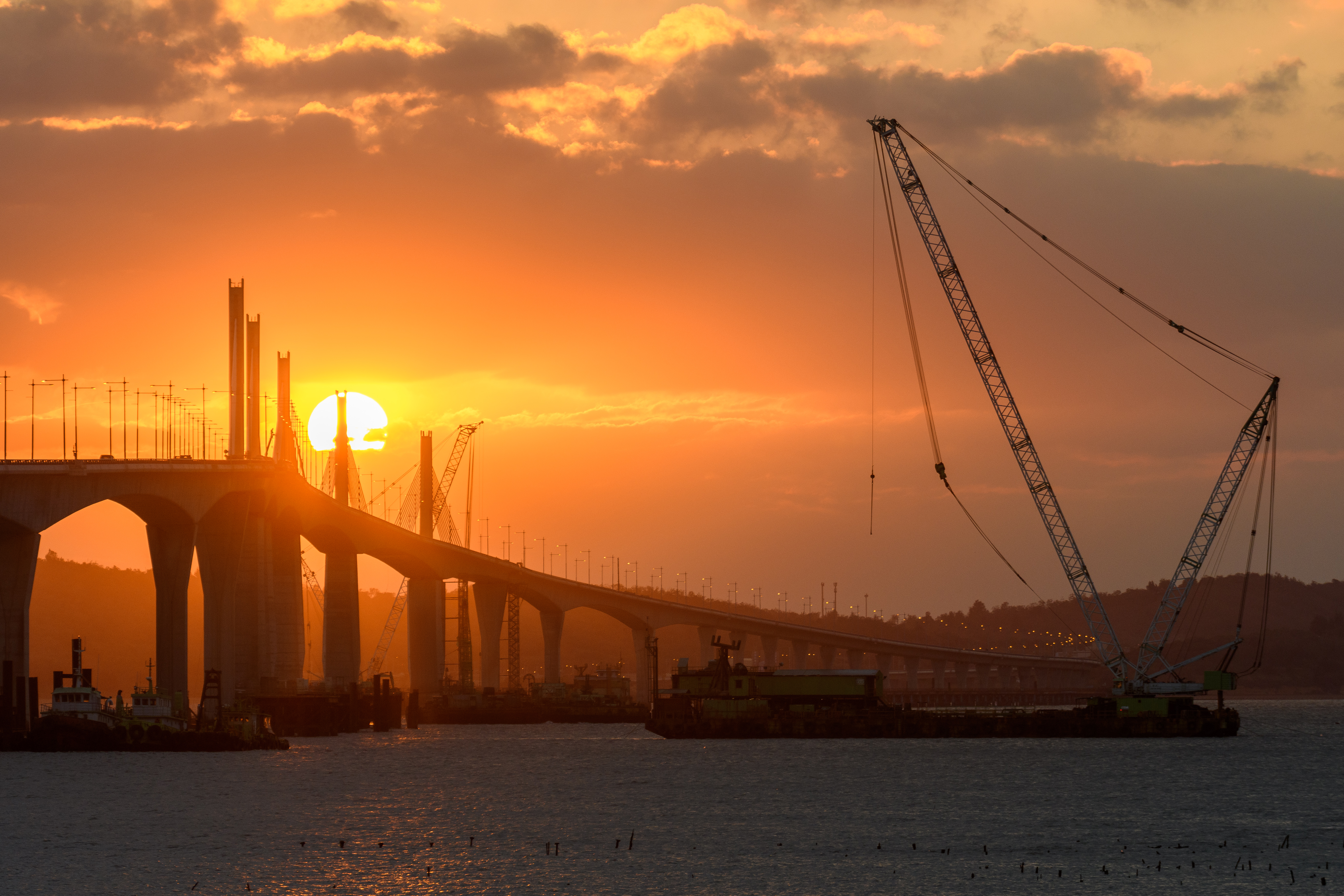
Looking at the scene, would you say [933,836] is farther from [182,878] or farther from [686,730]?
[686,730]

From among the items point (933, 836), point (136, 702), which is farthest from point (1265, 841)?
point (136, 702)

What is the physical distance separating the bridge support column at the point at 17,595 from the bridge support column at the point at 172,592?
1060cm

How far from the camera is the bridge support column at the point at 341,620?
175 metres

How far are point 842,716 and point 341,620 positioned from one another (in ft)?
200

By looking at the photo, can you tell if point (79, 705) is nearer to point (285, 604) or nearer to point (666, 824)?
point (285, 604)

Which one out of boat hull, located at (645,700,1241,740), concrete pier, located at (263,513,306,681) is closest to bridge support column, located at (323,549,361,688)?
concrete pier, located at (263,513,306,681)

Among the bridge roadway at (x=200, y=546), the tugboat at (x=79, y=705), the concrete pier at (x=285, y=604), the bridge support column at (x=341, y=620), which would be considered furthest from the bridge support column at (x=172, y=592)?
the bridge support column at (x=341, y=620)

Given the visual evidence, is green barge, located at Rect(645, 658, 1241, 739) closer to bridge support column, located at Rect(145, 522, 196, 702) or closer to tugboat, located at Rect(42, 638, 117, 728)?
bridge support column, located at Rect(145, 522, 196, 702)

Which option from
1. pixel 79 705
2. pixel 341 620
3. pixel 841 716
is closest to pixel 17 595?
A: pixel 79 705

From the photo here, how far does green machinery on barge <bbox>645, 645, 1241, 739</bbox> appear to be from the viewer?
150 meters

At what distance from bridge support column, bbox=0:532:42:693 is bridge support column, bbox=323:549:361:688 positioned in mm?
46862

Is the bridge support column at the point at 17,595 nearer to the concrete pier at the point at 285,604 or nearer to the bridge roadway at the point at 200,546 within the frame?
the bridge roadway at the point at 200,546

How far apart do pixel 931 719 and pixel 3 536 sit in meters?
89.1

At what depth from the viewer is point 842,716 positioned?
150500 millimetres
